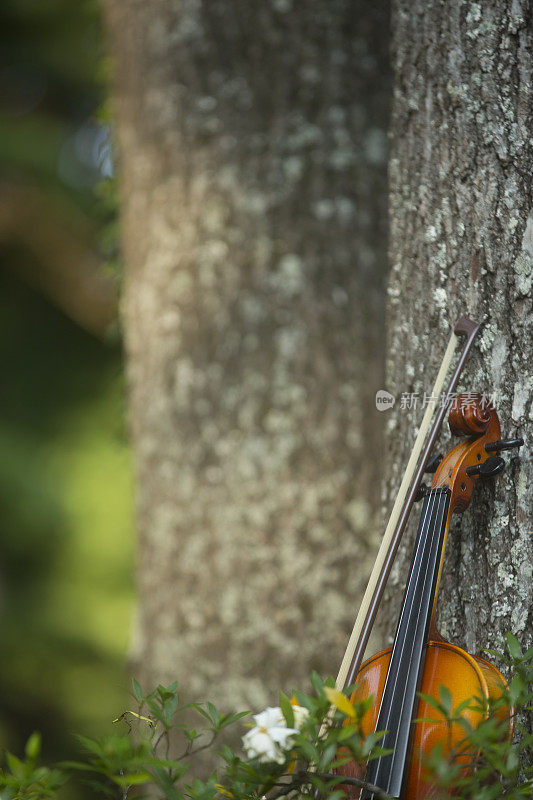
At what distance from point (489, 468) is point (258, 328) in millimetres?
976

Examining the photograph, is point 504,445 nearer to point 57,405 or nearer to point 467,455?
point 467,455

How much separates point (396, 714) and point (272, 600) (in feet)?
3.24

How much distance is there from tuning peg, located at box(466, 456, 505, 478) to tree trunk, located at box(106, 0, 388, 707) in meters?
0.84

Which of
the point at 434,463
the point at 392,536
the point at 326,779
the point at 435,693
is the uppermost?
the point at 434,463

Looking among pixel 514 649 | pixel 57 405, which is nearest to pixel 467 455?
pixel 514 649

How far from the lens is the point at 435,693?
649 millimetres

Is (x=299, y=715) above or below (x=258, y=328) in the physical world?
below

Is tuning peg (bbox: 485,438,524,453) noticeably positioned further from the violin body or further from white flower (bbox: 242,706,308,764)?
white flower (bbox: 242,706,308,764)

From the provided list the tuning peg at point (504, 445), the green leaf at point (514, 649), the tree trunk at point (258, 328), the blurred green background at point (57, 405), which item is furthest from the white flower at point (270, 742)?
the blurred green background at point (57, 405)

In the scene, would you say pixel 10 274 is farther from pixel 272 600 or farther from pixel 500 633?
pixel 500 633

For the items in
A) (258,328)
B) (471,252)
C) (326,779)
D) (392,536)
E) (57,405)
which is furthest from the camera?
(57,405)

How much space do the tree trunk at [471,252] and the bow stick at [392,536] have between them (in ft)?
0.23

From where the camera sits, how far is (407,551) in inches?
34.9

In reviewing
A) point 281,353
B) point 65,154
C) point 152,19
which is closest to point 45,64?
point 65,154
